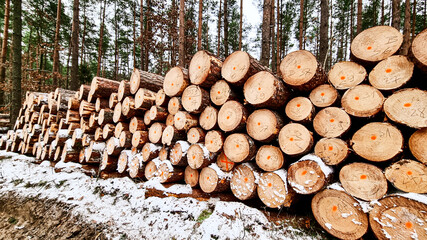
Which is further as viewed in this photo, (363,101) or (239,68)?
(239,68)

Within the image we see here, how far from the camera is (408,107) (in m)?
1.80

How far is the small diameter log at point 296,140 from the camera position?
2139 mm

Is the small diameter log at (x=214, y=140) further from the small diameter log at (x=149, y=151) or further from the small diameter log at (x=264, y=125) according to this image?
the small diameter log at (x=149, y=151)

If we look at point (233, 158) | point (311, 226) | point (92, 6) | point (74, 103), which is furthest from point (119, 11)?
point (311, 226)

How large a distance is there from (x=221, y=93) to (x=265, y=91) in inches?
26.1

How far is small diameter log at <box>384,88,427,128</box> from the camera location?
173cm

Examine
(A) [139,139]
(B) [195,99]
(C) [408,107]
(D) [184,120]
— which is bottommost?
(A) [139,139]

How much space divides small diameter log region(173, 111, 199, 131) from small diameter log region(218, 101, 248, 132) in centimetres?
51

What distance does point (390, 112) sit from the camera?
187 centimetres

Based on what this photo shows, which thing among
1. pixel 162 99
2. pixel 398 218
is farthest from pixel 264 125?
pixel 162 99

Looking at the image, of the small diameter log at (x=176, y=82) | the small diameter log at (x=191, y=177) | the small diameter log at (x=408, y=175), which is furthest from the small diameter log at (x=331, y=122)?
the small diameter log at (x=176, y=82)

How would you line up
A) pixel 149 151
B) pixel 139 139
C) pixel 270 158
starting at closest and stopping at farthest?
Answer: 1. pixel 270 158
2. pixel 149 151
3. pixel 139 139

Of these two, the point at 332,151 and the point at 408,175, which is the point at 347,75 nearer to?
the point at 332,151

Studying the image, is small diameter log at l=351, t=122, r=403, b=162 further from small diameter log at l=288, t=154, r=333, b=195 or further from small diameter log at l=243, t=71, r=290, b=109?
small diameter log at l=243, t=71, r=290, b=109
